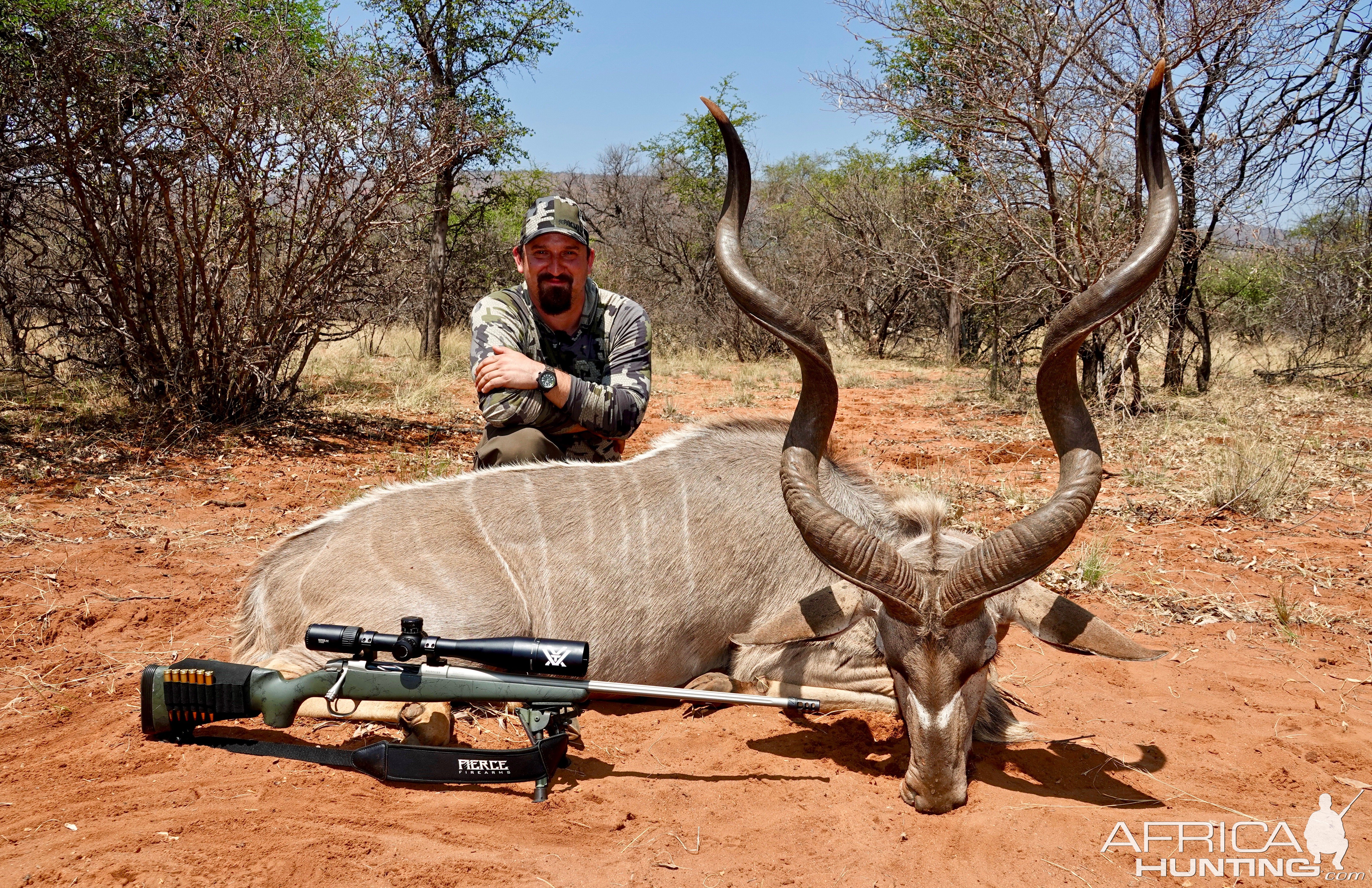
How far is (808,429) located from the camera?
3.38 metres

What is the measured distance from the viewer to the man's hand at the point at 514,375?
170 inches

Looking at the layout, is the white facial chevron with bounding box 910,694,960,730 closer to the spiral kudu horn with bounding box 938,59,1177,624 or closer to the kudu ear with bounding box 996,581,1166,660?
the spiral kudu horn with bounding box 938,59,1177,624

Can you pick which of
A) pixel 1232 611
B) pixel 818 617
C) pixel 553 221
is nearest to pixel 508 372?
pixel 553 221

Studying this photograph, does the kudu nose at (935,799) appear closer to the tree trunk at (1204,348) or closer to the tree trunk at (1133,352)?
the tree trunk at (1133,352)

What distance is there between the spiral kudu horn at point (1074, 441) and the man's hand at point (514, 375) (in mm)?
2195

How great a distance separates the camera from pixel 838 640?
3844 millimetres

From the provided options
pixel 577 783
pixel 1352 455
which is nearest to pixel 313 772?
pixel 577 783

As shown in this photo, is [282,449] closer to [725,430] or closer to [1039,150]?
[725,430]

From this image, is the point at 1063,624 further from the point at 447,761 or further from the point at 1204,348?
the point at 1204,348

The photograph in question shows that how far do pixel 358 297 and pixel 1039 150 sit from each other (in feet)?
23.8

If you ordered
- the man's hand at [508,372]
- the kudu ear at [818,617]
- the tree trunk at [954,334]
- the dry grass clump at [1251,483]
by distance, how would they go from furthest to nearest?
the tree trunk at [954,334] → the dry grass clump at [1251,483] → the man's hand at [508,372] → the kudu ear at [818,617]

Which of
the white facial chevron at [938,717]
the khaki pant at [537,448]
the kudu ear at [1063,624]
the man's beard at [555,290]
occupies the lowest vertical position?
the white facial chevron at [938,717]

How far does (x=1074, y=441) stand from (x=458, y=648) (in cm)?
226

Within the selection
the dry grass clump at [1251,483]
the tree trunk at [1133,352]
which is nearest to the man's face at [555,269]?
the dry grass clump at [1251,483]
